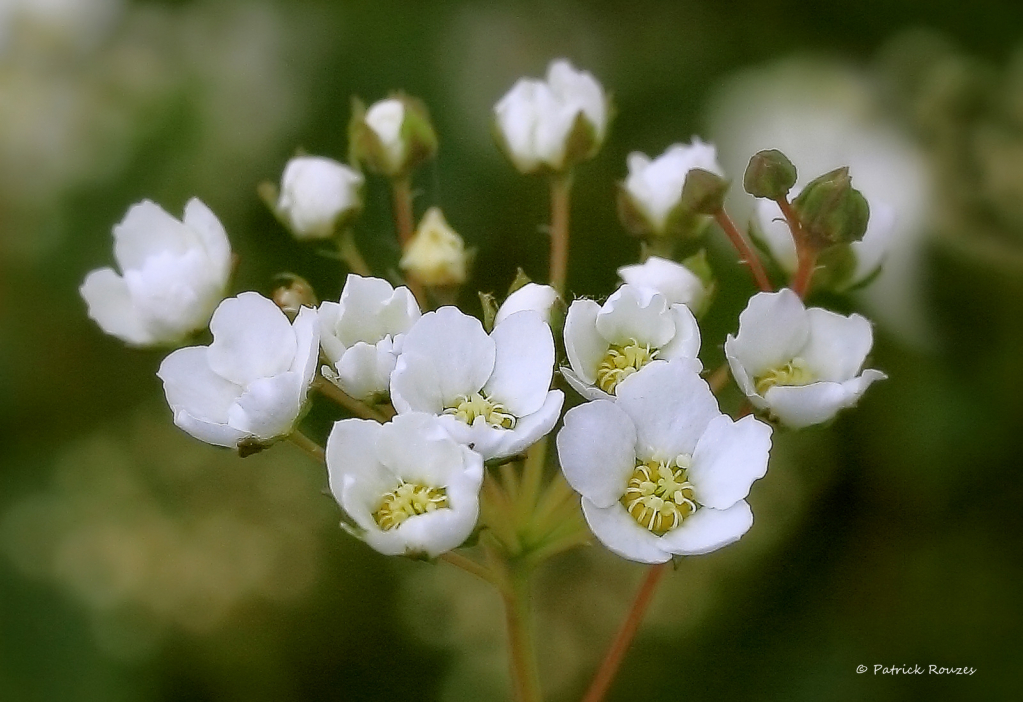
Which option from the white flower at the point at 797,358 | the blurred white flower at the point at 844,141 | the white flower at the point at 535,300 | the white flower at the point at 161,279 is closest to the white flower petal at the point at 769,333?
the white flower at the point at 797,358

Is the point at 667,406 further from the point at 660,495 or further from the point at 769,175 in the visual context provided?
the point at 769,175

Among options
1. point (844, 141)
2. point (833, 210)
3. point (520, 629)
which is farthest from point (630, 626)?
A: point (844, 141)

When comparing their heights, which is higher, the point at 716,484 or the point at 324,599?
the point at 716,484

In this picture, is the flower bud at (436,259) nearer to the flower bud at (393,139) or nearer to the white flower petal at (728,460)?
the flower bud at (393,139)

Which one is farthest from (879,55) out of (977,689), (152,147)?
(152,147)

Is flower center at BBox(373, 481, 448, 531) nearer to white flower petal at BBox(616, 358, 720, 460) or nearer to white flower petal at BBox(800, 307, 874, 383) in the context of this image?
white flower petal at BBox(616, 358, 720, 460)

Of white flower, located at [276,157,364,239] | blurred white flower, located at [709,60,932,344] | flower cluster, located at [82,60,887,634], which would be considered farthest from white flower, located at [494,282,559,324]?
blurred white flower, located at [709,60,932,344]

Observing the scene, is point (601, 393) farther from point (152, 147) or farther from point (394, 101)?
point (152, 147)
